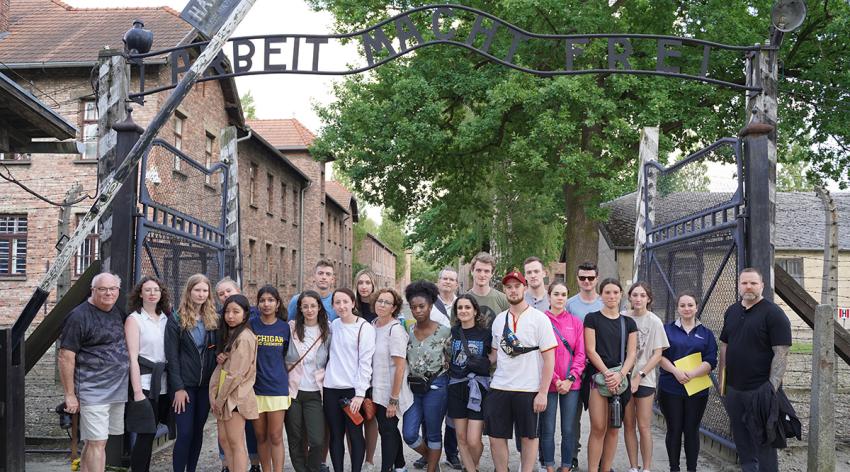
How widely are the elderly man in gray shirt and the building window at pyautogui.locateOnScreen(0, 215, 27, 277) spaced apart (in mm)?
17499

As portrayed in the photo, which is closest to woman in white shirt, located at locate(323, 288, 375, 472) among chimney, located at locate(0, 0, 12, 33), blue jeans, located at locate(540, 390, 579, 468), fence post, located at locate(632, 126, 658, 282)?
blue jeans, located at locate(540, 390, 579, 468)

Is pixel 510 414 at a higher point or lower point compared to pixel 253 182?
lower

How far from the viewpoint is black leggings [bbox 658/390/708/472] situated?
706 centimetres

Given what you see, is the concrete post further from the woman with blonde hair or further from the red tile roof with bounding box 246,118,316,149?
the red tile roof with bounding box 246,118,316,149

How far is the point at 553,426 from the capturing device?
273 inches

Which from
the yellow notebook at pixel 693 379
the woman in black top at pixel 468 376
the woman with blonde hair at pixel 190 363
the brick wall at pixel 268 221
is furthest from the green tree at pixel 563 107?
the woman with blonde hair at pixel 190 363

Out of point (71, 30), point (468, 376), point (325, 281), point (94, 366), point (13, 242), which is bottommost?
point (468, 376)

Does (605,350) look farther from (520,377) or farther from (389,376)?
(389,376)

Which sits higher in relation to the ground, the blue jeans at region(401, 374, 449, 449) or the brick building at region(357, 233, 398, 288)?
the brick building at region(357, 233, 398, 288)

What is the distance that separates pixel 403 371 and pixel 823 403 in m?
3.54

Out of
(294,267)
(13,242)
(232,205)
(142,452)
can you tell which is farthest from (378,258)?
(142,452)

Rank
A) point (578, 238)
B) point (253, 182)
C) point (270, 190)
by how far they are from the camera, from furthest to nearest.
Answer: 1. point (270, 190)
2. point (253, 182)
3. point (578, 238)

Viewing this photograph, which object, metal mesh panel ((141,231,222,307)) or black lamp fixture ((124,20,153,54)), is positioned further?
metal mesh panel ((141,231,222,307))

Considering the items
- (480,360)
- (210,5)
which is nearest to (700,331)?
(480,360)
